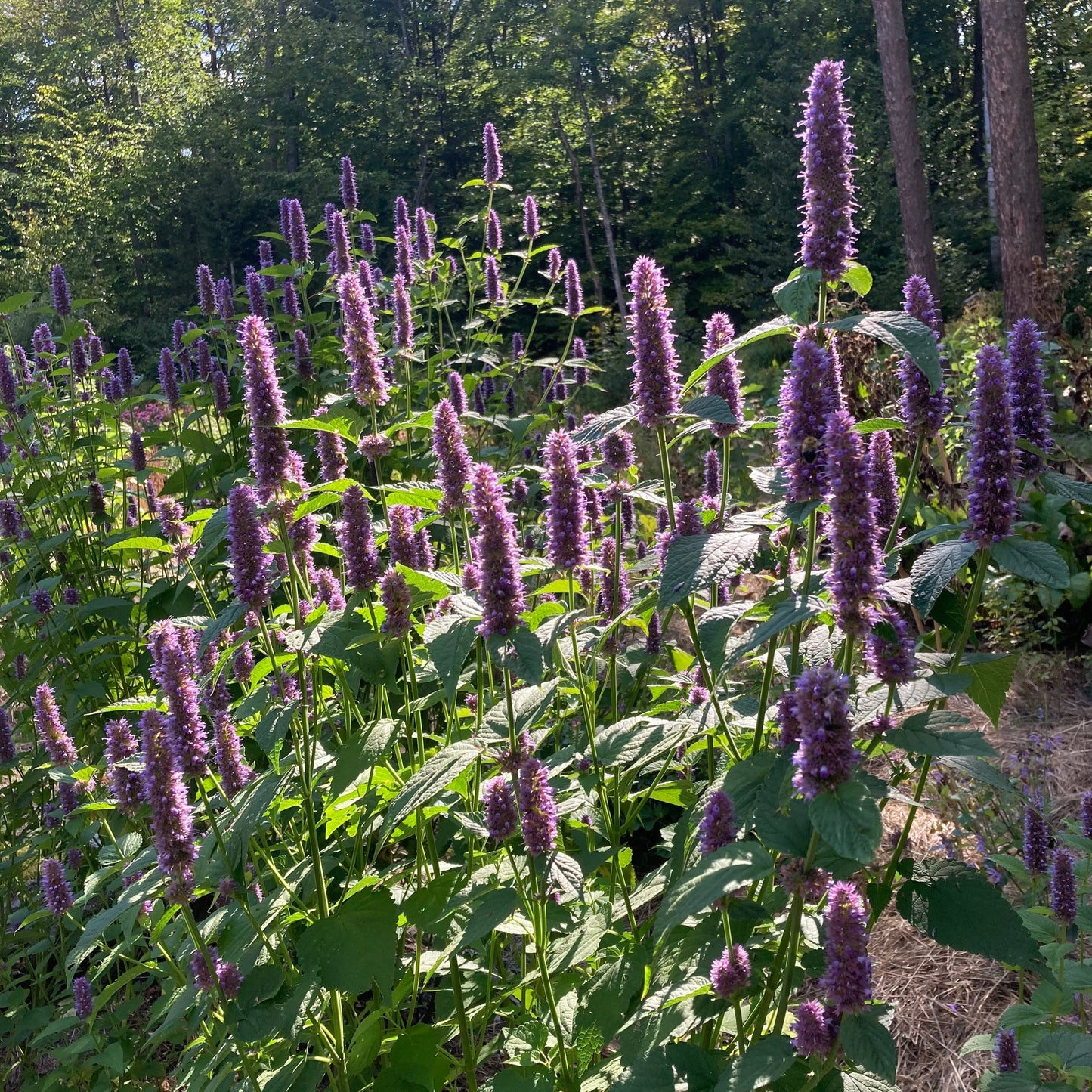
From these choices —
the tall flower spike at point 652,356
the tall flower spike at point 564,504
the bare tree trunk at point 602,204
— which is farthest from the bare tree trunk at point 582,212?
the tall flower spike at point 652,356

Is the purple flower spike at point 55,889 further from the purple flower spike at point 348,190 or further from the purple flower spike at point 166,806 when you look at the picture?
the purple flower spike at point 348,190

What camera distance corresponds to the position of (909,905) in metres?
1.57

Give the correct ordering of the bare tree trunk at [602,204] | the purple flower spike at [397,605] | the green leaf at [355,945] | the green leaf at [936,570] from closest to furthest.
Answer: the green leaf at [936,570]
the green leaf at [355,945]
the purple flower spike at [397,605]
the bare tree trunk at [602,204]

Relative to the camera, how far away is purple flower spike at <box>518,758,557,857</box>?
1765mm

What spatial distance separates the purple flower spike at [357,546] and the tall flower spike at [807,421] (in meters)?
0.96

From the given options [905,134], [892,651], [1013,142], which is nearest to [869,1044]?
[892,651]

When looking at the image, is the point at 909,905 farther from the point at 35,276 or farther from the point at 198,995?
the point at 35,276

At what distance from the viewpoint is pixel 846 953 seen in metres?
1.41

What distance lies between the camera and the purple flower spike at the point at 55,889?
3125mm


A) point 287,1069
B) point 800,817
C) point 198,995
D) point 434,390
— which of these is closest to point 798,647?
point 800,817

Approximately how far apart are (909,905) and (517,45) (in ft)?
91.3

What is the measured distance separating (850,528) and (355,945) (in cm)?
132

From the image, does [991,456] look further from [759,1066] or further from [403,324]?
[403,324]

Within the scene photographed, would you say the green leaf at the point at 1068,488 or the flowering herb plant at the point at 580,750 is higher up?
the green leaf at the point at 1068,488
